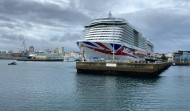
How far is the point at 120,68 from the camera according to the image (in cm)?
4272


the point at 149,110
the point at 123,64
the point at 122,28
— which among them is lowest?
the point at 149,110

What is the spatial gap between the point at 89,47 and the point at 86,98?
34382 millimetres

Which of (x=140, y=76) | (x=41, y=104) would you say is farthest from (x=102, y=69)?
(x=41, y=104)

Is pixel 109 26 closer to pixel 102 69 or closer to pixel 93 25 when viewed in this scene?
pixel 93 25

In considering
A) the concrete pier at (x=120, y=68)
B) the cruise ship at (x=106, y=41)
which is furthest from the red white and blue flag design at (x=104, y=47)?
the concrete pier at (x=120, y=68)

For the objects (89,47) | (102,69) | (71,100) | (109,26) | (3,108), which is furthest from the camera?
(109,26)

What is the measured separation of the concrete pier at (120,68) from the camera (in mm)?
40281

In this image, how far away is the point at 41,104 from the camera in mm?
17344

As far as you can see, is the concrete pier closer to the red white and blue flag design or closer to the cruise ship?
the cruise ship

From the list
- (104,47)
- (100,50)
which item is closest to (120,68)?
(104,47)

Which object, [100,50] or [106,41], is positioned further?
[100,50]

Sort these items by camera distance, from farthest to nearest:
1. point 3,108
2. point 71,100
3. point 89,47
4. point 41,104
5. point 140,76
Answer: point 89,47
point 140,76
point 71,100
point 41,104
point 3,108

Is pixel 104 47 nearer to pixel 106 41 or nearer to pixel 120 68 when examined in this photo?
pixel 106 41

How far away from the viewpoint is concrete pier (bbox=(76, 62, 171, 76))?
40281 millimetres
